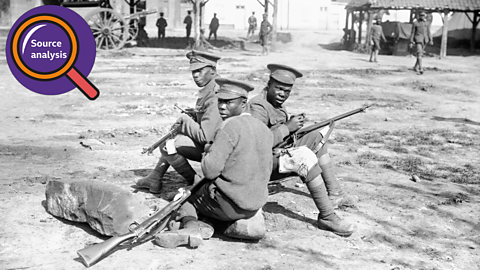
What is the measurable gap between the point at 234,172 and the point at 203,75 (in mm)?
1468

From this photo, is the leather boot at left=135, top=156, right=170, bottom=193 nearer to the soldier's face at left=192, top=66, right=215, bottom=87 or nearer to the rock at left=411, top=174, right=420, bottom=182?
the soldier's face at left=192, top=66, right=215, bottom=87

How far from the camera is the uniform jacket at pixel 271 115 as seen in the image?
4734 mm

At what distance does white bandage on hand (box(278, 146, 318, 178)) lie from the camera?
4426 mm

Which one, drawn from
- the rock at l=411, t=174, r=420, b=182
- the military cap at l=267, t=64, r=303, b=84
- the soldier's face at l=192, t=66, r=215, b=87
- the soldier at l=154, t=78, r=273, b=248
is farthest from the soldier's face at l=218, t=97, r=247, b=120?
the rock at l=411, t=174, r=420, b=182

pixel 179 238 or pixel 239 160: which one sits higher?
pixel 239 160

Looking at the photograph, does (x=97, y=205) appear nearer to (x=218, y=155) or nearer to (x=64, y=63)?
(x=218, y=155)

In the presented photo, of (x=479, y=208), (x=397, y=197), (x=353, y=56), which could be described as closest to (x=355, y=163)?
(x=397, y=197)

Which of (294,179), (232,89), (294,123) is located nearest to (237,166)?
(232,89)

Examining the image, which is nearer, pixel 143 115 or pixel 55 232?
pixel 55 232

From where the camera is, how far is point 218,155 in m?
3.97

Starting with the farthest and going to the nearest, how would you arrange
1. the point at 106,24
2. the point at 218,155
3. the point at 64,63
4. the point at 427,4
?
1. the point at 427,4
2. the point at 106,24
3. the point at 64,63
4. the point at 218,155

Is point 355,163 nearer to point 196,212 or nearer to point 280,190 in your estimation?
point 280,190

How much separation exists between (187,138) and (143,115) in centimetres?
526

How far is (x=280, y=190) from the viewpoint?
573 centimetres
